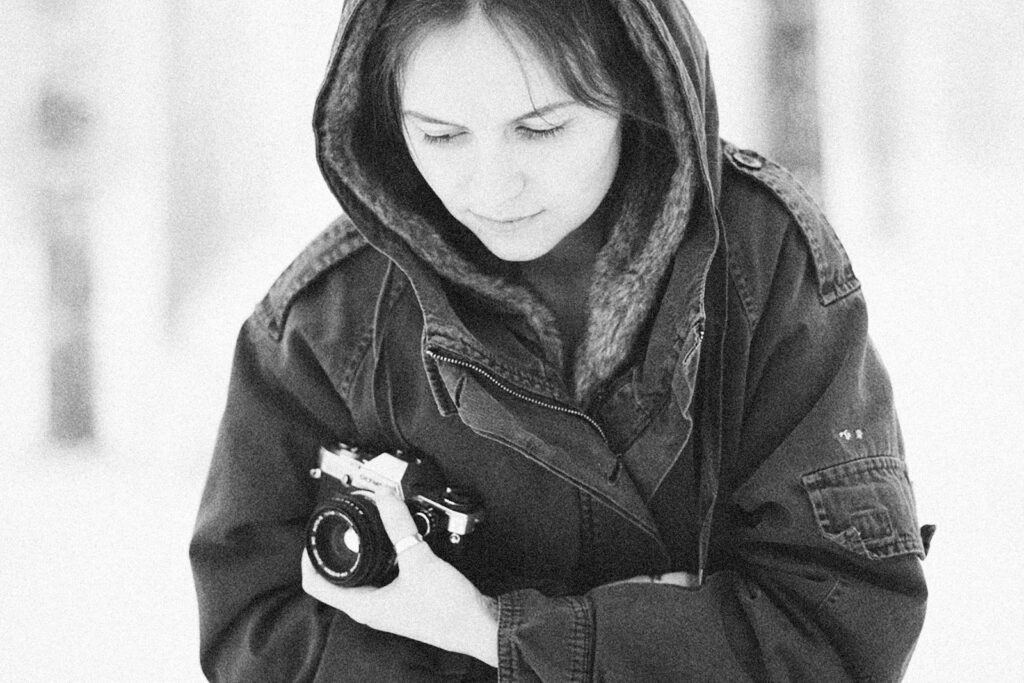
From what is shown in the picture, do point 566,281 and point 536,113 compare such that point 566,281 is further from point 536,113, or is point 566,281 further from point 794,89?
point 794,89

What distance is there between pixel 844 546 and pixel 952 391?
0.69 meters

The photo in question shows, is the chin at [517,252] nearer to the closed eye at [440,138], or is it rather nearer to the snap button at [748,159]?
the closed eye at [440,138]

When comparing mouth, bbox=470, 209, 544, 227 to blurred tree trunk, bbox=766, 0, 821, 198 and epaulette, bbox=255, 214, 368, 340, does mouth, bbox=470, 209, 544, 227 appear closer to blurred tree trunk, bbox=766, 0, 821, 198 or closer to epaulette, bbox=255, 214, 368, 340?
epaulette, bbox=255, 214, 368, 340

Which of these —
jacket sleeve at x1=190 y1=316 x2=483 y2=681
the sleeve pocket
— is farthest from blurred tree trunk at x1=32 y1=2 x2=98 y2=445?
the sleeve pocket

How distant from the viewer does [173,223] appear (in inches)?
61.6

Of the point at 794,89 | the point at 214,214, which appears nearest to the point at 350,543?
the point at 214,214

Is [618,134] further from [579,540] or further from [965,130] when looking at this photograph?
[965,130]

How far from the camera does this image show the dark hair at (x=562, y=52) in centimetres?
76

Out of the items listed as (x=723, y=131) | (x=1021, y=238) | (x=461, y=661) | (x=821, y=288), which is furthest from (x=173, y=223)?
(x=1021, y=238)

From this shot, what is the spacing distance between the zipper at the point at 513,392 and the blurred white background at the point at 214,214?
68 cm

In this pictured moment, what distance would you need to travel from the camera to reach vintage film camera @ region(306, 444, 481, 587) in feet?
2.90

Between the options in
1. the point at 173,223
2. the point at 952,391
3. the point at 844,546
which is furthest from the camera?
the point at 173,223

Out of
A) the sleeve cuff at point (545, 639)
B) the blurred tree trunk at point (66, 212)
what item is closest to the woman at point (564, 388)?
the sleeve cuff at point (545, 639)

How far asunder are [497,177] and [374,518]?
0.29m
